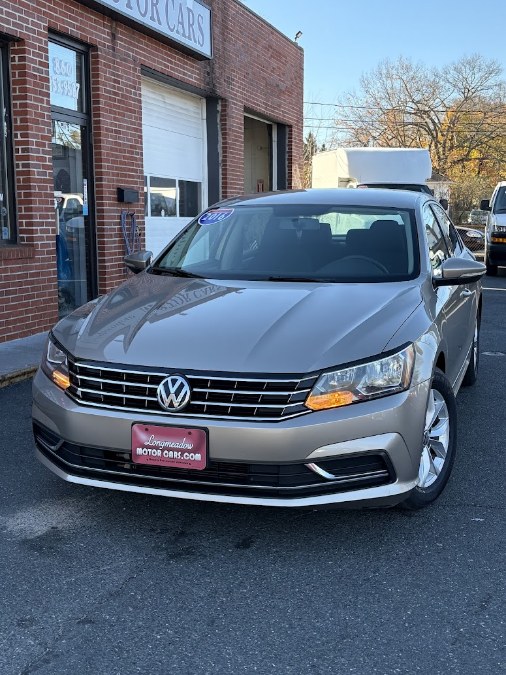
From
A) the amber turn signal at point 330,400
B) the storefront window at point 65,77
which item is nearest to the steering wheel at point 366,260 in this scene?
the amber turn signal at point 330,400

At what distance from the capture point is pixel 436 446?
385 centimetres

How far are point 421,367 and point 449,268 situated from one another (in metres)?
1.03

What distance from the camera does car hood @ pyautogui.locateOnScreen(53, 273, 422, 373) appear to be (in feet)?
10.6

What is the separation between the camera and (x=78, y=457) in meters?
3.40

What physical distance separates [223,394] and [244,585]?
78 centimetres

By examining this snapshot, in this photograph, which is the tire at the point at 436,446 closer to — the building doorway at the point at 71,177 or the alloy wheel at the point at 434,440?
the alloy wheel at the point at 434,440

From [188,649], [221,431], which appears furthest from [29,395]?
[188,649]

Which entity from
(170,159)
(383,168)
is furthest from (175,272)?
(383,168)

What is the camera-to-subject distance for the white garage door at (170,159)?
11.3 meters

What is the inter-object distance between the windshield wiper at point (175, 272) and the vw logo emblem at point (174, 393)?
138 centimetres

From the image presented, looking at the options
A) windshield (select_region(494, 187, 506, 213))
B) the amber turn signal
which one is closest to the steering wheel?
the amber turn signal

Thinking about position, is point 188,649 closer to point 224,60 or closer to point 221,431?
point 221,431

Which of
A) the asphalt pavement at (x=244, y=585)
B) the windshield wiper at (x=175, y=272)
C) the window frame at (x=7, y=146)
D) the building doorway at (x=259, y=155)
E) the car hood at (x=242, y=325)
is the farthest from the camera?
the building doorway at (x=259, y=155)

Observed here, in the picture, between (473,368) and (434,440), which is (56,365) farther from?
(473,368)
